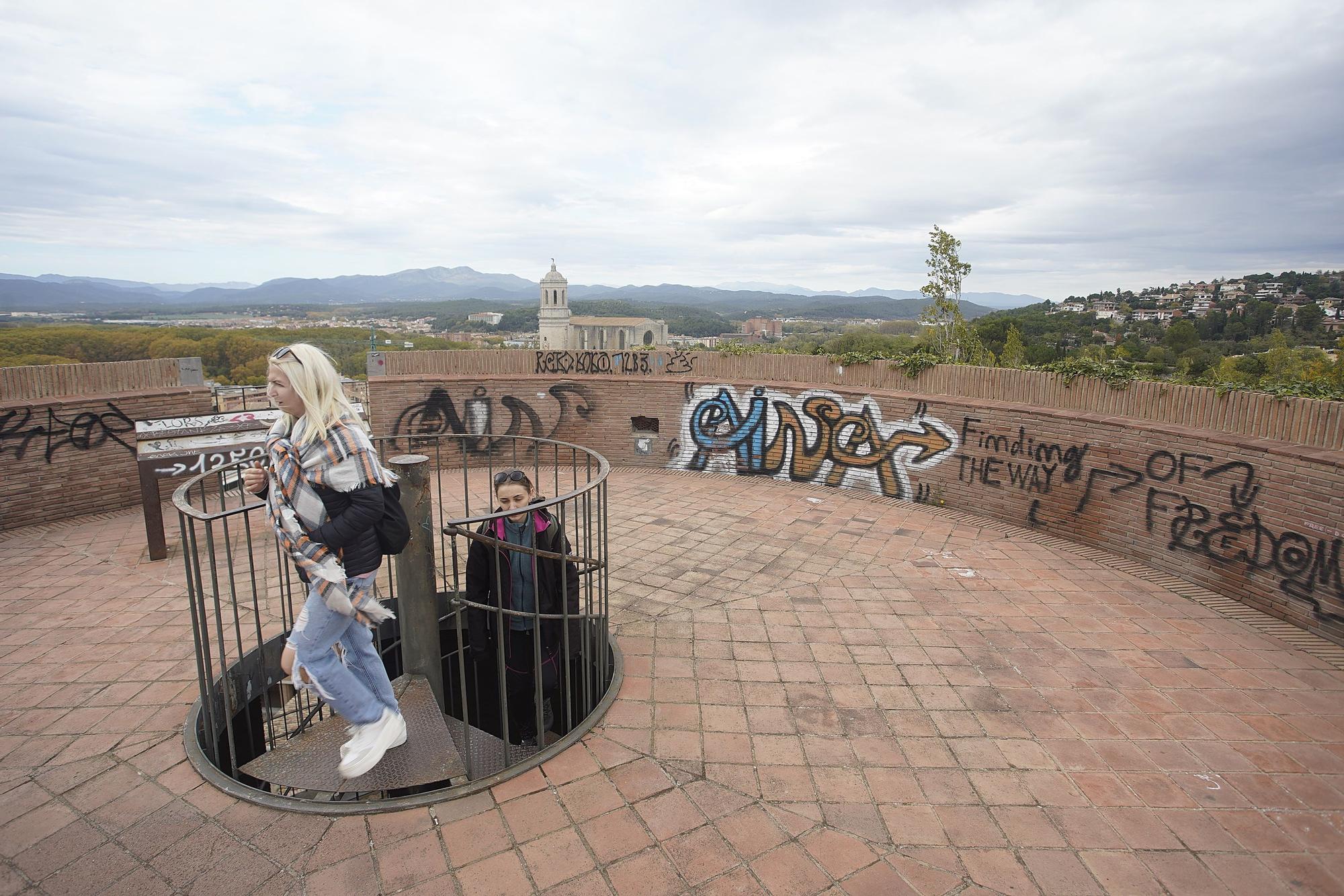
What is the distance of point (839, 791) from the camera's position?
3332mm

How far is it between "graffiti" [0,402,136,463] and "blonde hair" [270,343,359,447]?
7.17 metres

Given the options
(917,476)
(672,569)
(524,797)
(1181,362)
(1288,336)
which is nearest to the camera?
(524,797)

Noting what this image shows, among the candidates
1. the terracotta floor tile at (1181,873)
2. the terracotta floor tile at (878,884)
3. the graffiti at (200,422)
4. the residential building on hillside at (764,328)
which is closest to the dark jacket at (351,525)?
the terracotta floor tile at (878,884)

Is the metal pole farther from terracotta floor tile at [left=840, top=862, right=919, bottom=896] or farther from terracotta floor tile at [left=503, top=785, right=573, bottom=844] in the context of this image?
terracotta floor tile at [left=840, top=862, right=919, bottom=896]

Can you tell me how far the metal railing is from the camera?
10.6 ft

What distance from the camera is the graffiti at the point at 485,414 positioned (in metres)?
10.8

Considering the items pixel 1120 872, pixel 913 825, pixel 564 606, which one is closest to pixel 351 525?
pixel 564 606

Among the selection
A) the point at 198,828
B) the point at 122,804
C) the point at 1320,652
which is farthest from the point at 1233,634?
the point at 122,804

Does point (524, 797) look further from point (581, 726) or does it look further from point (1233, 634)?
point (1233, 634)

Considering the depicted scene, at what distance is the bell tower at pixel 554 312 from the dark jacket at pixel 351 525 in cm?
8056

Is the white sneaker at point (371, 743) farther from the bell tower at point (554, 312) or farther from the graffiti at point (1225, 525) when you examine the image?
the bell tower at point (554, 312)

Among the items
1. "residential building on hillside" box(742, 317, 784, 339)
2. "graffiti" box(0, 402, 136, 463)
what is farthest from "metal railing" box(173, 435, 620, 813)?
"residential building on hillside" box(742, 317, 784, 339)

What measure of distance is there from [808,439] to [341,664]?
780 cm

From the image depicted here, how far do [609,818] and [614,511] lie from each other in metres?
5.52
